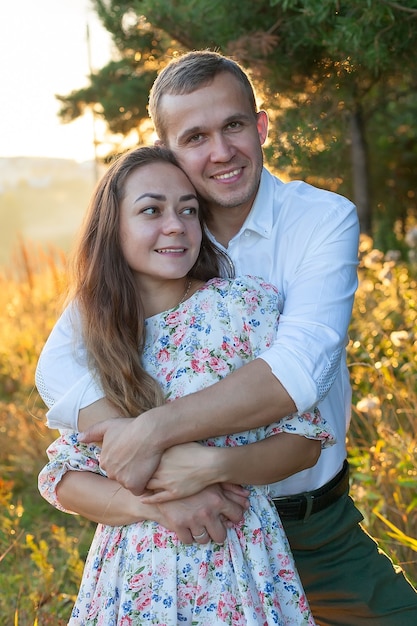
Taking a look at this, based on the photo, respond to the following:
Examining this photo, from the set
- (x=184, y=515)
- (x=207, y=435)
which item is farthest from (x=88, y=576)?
(x=207, y=435)

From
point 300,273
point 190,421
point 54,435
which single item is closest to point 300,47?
point 300,273

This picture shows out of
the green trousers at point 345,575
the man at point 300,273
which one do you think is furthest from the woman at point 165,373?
the green trousers at point 345,575

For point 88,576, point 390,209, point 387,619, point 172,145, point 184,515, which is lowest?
point 390,209

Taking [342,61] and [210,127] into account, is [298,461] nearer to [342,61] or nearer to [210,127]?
[210,127]

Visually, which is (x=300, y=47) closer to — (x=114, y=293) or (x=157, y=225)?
(x=157, y=225)

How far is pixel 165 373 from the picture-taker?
7.50 feet

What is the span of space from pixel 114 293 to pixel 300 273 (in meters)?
0.58

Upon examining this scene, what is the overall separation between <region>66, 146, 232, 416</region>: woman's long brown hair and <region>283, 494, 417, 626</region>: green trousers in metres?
0.79

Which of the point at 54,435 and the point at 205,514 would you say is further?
the point at 54,435

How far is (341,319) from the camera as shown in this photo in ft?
7.86

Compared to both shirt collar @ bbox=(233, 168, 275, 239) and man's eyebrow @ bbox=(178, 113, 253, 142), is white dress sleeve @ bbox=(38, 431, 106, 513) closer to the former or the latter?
shirt collar @ bbox=(233, 168, 275, 239)

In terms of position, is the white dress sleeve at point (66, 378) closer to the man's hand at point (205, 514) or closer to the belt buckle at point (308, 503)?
the man's hand at point (205, 514)

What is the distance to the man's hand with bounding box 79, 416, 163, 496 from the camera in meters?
2.11

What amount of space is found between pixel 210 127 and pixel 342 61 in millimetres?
1306
